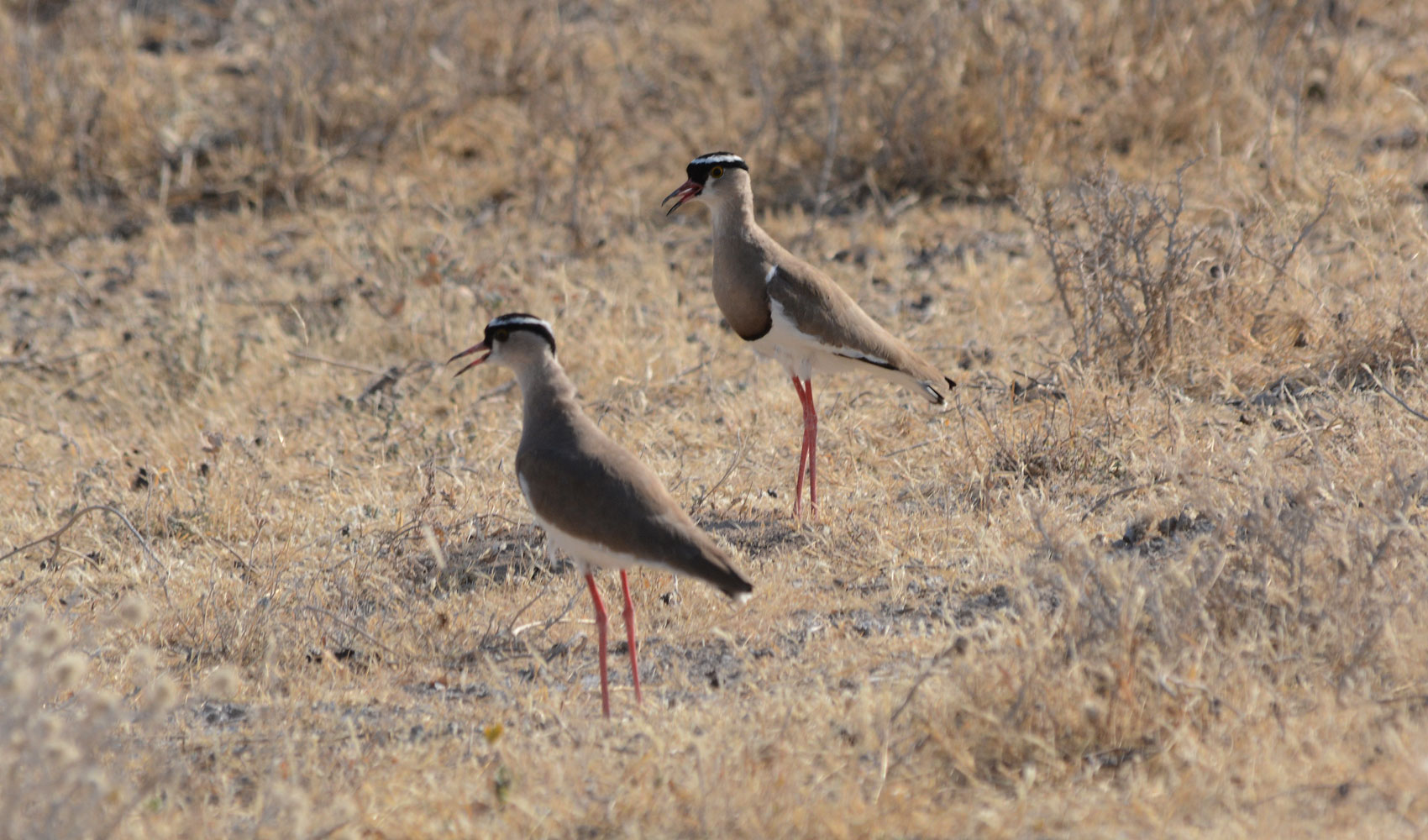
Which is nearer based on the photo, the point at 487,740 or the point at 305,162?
the point at 487,740

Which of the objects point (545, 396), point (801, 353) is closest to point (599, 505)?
point (545, 396)

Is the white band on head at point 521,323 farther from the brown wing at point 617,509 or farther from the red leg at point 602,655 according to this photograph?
the red leg at point 602,655

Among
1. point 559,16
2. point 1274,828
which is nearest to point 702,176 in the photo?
point 1274,828

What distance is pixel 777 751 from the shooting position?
144 inches

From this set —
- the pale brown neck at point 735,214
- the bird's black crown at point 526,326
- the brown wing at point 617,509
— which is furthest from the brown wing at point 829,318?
the brown wing at point 617,509

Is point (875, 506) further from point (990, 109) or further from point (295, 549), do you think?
point (990, 109)

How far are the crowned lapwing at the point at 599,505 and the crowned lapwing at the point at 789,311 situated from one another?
140cm

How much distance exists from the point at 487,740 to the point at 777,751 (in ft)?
3.14

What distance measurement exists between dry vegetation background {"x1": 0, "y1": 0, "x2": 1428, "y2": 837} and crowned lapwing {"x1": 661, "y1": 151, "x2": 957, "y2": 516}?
1.35 ft

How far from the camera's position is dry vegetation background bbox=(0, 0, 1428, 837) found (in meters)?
3.65

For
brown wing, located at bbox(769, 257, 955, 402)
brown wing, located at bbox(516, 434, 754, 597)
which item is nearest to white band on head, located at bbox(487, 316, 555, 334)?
brown wing, located at bbox(516, 434, 754, 597)

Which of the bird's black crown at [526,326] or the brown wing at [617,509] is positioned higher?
the bird's black crown at [526,326]

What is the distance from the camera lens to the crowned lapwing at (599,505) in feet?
13.7

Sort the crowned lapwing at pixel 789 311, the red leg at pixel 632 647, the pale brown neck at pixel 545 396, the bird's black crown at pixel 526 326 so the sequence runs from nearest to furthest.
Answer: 1. the red leg at pixel 632 647
2. the pale brown neck at pixel 545 396
3. the bird's black crown at pixel 526 326
4. the crowned lapwing at pixel 789 311
